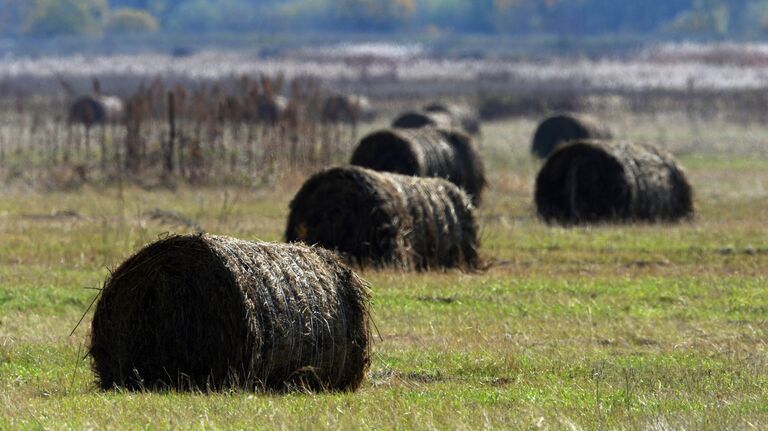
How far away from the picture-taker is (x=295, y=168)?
30531 millimetres

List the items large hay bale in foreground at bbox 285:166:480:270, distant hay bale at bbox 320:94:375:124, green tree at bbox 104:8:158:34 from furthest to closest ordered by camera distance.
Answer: green tree at bbox 104:8:158:34 < distant hay bale at bbox 320:94:375:124 < large hay bale in foreground at bbox 285:166:480:270

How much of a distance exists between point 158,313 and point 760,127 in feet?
166

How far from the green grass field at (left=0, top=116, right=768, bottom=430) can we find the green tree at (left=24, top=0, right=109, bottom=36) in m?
139

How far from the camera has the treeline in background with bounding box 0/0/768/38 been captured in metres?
164

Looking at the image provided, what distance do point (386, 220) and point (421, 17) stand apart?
164m

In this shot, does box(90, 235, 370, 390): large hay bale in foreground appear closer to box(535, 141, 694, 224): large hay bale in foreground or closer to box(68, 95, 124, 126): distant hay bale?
box(535, 141, 694, 224): large hay bale in foreground

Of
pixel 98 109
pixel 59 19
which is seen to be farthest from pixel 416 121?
pixel 59 19

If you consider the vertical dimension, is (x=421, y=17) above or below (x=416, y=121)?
below

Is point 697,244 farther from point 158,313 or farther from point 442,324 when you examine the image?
point 158,313

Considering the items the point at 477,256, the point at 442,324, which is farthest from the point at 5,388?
the point at 477,256

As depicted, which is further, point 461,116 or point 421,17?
point 421,17

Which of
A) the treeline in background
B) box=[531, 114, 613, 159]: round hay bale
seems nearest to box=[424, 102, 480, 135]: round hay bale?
box=[531, 114, 613, 159]: round hay bale

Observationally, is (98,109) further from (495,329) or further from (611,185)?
(495,329)

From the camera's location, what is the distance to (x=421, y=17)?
180m
